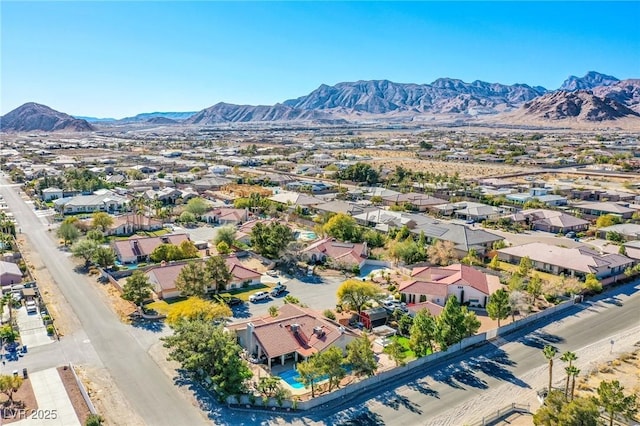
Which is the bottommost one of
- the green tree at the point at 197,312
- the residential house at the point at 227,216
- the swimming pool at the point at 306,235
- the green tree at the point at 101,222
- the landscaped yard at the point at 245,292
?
the landscaped yard at the point at 245,292

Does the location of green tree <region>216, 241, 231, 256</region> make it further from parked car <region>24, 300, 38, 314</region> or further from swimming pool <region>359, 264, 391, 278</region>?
parked car <region>24, 300, 38, 314</region>

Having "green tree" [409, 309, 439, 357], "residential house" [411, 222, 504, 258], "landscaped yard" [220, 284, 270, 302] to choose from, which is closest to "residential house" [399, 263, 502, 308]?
"green tree" [409, 309, 439, 357]

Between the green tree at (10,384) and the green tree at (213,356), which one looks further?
the green tree at (213,356)

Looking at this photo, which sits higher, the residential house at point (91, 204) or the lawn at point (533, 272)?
the residential house at point (91, 204)

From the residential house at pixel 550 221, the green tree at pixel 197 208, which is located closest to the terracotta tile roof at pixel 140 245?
the green tree at pixel 197 208

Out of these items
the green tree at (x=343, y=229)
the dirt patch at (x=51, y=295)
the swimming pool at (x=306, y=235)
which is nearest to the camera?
the dirt patch at (x=51, y=295)

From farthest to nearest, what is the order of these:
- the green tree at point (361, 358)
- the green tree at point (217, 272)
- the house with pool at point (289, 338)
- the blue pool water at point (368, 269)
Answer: the blue pool water at point (368, 269)
the green tree at point (217, 272)
the house with pool at point (289, 338)
the green tree at point (361, 358)

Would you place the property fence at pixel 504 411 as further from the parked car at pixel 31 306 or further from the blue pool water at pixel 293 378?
the parked car at pixel 31 306
